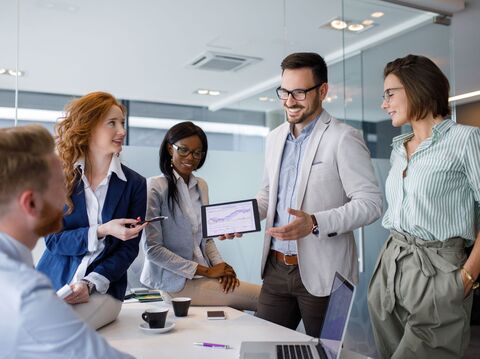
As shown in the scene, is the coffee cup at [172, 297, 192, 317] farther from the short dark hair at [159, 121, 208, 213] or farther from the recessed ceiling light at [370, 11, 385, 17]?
the recessed ceiling light at [370, 11, 385, 17]

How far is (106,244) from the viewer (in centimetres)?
205

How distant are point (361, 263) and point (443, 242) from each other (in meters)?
1.96

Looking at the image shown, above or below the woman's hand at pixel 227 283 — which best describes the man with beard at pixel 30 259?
above

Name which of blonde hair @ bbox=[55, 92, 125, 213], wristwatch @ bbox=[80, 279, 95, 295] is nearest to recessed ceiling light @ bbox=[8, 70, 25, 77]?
blonde hair @ bbox=[55, 92, 125, 213]

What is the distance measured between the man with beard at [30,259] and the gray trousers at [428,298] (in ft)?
4.49

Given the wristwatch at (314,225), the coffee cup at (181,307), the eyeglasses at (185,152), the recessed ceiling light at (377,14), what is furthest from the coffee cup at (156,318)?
the recessed ceiling light at (377,14)

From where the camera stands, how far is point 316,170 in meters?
2.12

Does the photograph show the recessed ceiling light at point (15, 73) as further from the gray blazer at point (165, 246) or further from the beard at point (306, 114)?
the beard at point (306, 114)

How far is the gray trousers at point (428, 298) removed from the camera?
1962mm

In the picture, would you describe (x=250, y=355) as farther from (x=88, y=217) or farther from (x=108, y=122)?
(x=108, y=122)

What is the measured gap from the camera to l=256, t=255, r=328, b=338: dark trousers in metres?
2.06

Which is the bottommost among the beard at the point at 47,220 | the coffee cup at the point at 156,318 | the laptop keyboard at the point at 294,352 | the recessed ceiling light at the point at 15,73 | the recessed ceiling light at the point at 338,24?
the laptop keyboard at the point at 294,352

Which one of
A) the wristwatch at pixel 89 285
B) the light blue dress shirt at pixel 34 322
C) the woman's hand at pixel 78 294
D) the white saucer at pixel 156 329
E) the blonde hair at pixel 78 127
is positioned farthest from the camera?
the blonde hair at pixel 78 127

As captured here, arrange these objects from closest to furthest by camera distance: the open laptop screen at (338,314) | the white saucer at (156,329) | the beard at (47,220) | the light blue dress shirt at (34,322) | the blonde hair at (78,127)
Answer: the light blue dress shirt at (34,322) < the beard at (47,220) < the open laptop screen at (338,314) < the white saucer at (156,329) < the blonde hair at (78,127)
